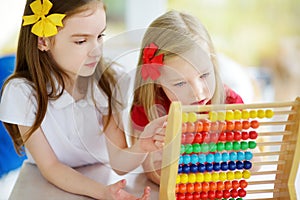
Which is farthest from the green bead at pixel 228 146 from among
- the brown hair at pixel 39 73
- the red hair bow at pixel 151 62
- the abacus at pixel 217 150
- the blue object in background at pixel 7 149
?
the blue object in background at pixel 7 149

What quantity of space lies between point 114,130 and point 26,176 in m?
0.25

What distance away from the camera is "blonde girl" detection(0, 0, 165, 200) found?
1.17 m

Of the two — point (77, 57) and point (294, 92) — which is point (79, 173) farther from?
point (294, 92)

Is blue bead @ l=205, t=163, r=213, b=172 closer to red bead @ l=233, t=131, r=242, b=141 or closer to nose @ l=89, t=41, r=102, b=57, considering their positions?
red bead @ l=233, t=131, r=242, b=141

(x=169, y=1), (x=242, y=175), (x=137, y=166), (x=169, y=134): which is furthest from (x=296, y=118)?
(x=169, y=1)

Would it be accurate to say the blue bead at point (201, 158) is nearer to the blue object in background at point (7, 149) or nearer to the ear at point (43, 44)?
the ear at point (43, 44)

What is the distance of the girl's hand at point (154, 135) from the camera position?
110 cm

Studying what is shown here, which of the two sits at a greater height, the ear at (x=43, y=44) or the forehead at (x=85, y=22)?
the forehead at (x=85, y=22)

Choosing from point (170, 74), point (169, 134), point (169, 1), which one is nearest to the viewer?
point (169, 134)

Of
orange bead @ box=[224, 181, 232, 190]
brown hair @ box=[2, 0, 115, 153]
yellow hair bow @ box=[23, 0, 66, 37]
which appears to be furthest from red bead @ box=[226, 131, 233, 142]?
yellow hair bow @ box=[23, 0, 66, 37]

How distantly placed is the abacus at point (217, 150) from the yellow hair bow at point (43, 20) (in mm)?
352

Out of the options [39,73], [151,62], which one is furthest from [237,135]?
[39,73]

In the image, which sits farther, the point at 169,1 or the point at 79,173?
the point at 169,1

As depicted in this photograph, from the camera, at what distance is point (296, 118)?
1.08 meters
